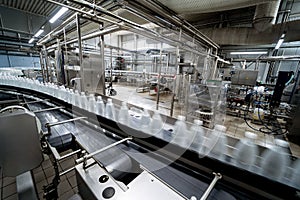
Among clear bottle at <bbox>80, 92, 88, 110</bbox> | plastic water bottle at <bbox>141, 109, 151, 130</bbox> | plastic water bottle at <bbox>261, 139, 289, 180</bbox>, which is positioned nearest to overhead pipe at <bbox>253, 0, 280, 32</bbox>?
plastic water bottle at <bbox>261, 139, 289, 180</bbox>

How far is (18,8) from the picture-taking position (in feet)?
18.8

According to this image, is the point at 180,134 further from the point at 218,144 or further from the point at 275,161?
the point at 275,161

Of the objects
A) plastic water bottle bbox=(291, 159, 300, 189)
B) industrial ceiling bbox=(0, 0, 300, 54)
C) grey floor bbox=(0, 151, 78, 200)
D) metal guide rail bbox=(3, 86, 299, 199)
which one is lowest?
grey floor bbox=(0, 151, 78, 200)

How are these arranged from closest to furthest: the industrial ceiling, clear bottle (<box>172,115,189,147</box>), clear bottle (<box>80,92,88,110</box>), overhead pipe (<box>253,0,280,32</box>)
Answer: clear bottle (<box>172,115,189,147</box>), clear bottle (<box>80,92,88,110</box>), the industrial ceiling, overhead pipe (<box>253,0,280,32</box>)

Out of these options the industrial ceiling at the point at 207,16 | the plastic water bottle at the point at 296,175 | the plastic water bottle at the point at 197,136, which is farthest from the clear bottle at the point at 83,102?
the plastic water bottle at the point at 296,175

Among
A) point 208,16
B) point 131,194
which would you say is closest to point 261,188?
point 131,194

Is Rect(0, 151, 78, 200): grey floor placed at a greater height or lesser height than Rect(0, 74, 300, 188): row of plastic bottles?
lesser

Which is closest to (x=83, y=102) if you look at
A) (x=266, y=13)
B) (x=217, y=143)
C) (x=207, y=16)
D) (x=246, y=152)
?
(x=217, y=143)

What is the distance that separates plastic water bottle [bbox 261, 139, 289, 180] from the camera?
497mm

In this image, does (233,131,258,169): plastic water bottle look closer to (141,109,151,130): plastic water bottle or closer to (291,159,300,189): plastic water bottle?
(291,159,300,189): plastic water bottle

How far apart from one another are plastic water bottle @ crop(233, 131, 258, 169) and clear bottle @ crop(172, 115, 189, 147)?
0.79 feet

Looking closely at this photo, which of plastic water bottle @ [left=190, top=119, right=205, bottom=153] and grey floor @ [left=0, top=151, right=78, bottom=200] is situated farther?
grey floor @ [left=0, top=151, right=78, bottom=200]

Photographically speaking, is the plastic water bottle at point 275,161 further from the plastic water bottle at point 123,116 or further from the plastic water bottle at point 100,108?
the plastic water bottle at point 100,108

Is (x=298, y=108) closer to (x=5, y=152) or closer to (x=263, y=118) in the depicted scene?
(x=263, y=118)
